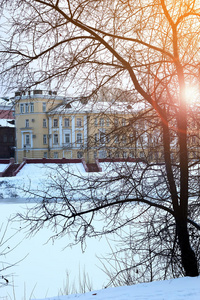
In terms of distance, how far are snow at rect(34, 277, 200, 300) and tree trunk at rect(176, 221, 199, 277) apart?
331 mm

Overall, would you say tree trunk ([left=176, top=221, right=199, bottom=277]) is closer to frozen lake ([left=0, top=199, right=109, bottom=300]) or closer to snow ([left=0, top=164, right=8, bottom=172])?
frozen lake ([left=0, top=199, right=109, bottom=300])

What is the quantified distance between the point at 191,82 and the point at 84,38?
1.36m

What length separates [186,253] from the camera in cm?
503

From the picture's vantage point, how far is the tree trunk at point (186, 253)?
498cm

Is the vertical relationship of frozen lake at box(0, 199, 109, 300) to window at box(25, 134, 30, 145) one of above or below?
below

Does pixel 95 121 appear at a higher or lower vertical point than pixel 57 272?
higher

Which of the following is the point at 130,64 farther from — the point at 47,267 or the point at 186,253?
the point at 47,267

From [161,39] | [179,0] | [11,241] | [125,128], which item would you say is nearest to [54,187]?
[125,128]

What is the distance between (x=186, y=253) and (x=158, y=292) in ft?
3.74

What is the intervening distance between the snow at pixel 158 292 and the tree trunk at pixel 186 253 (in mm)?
331

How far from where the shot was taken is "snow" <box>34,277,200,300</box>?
3.75m

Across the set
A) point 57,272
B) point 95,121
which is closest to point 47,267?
point 57,272

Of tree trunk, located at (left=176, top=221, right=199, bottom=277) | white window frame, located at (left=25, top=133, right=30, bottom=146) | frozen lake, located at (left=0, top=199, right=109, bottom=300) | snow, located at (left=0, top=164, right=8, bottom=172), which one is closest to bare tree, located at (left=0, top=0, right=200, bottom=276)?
tree trunk, located at (left=176, top=221, right=199, bottom=277)

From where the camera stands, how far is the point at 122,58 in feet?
15.8
